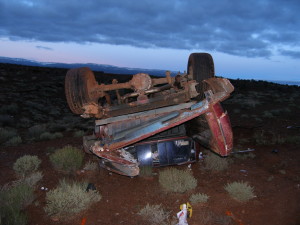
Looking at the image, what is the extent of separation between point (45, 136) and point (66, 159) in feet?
15.3

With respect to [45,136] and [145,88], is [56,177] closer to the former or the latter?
[145,88]

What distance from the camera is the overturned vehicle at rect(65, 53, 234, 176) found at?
496 centimetres

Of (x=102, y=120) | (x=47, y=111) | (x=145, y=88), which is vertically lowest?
(x=47, y=111)

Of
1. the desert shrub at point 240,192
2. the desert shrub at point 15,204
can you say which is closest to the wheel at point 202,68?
the desert shrub at point 240,192

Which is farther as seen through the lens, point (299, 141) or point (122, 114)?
point (299, 141)

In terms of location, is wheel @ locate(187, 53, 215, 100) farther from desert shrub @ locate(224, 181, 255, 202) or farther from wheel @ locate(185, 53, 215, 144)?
desert shrub @ locate(224, 181, 255, 202)

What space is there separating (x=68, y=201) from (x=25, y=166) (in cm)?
249

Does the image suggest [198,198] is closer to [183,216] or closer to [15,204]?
[183,216]

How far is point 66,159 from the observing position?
22.6 ft

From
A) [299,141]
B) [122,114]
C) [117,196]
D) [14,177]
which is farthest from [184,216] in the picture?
[299,141]

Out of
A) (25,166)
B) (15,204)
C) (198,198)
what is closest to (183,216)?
(198,198)

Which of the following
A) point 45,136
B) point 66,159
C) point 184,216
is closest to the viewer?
point 184,216

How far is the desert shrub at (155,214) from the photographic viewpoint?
4.54 m

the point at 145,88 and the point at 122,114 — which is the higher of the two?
the point at 145,88
